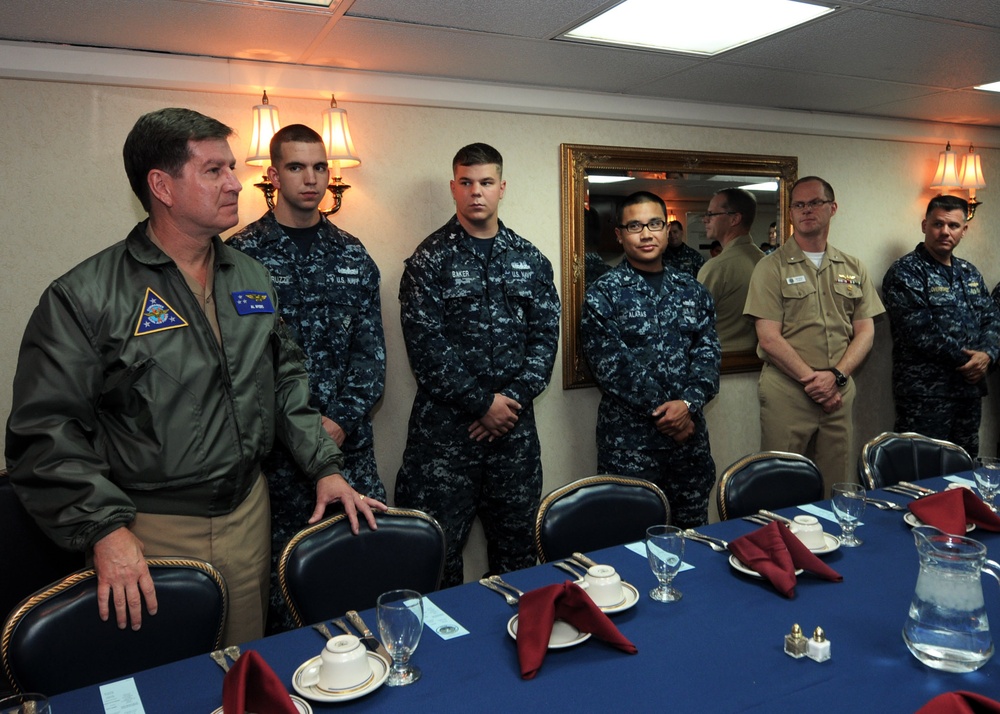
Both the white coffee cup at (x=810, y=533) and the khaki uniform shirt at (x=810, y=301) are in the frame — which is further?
the khaki uniform shirt at (x=810, y=301)

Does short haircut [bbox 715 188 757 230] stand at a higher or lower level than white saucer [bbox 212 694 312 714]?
higher

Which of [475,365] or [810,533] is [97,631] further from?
[475,365]

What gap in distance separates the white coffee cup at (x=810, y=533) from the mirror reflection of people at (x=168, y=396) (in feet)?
3.67

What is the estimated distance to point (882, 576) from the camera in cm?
178

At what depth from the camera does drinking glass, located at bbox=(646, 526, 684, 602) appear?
1.66m

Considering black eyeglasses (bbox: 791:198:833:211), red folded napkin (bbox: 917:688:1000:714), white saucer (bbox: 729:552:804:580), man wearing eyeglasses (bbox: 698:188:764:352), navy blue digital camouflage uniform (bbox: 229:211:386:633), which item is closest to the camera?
red folded napkin (bbox: 917:688:1000:714)

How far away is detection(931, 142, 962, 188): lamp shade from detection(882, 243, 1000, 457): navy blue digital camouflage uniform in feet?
1.78

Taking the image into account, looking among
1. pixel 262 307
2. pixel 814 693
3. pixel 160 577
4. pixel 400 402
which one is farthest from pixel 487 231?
pixel 814 693

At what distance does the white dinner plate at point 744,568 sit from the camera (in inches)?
69.9

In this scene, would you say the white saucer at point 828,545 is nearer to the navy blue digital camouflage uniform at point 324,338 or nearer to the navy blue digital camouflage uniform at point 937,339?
the navy blue digital camouflage uniform at point 324,338

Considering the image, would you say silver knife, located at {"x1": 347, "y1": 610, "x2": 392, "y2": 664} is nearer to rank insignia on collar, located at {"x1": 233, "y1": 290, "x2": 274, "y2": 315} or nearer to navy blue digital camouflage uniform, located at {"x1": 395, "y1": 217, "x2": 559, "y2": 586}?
rank insignia on collar, located at {"x1": 233, "y1": 290, "x2": 274, "y2": 315}

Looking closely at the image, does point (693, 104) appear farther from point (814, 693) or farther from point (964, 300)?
point (814, 693)

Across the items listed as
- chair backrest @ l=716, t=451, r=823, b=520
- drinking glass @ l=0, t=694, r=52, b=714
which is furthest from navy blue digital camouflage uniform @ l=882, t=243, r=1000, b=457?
drinking glass @ l=0, t=694, r=52, b=714

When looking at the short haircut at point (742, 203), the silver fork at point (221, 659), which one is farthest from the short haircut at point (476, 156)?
the silver fork at point (221, 659)
